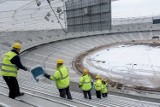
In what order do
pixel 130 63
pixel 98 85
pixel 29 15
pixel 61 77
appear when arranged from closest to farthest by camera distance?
1. pixel 61 77
2. pixel 98 85
3. pixel 130 63
4. pixel 29 15

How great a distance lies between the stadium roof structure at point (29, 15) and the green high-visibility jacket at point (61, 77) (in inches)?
844

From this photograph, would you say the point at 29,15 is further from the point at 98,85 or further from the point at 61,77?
the point at 61,77

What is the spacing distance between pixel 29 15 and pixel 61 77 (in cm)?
2525

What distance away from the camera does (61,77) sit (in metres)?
7.73

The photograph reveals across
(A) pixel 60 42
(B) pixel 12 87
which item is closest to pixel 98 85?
(B) pixel 12 87

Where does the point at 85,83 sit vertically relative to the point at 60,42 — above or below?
above

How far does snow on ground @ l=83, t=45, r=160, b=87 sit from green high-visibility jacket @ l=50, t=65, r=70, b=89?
12039mm

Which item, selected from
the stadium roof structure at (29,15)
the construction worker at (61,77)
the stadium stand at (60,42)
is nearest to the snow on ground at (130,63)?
the stadium stand at (60,42)

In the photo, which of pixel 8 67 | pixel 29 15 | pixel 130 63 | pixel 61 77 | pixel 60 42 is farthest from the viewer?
pixel 60 42

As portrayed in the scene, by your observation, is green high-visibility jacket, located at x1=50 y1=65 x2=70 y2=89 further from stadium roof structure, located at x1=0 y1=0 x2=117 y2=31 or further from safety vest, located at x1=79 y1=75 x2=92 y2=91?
stadium roof structure, located at x1=0 y1=0 x2=117 y2=31

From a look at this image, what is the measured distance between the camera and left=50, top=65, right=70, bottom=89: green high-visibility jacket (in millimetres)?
7648

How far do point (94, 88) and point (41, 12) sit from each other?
21.9m

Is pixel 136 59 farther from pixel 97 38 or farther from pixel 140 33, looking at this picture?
pixel 140 33

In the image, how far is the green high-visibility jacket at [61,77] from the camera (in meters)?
7.65
